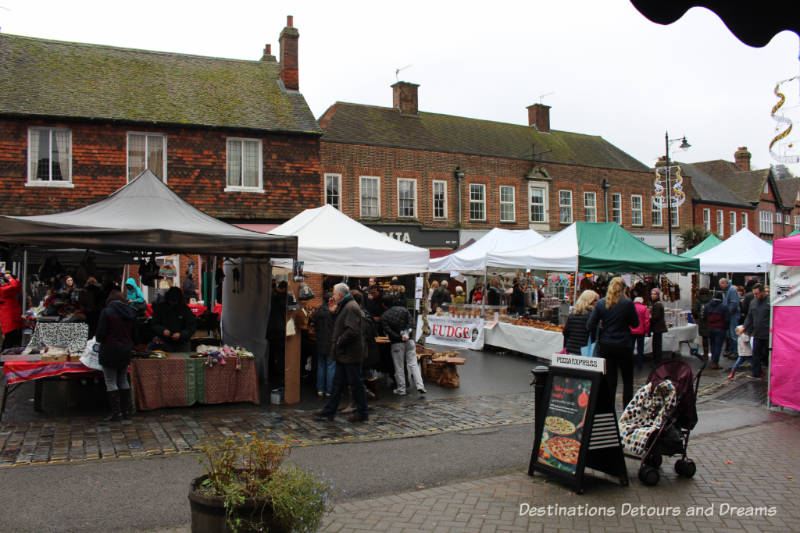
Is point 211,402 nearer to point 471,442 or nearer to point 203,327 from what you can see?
point 471,442

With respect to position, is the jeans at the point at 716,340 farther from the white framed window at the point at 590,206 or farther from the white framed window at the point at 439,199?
the white framed window at the point at 590,206

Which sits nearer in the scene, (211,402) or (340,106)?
(211,402)

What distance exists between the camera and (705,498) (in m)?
5.71

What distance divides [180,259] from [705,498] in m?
18.2

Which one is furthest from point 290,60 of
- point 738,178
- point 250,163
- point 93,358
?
point 738,178

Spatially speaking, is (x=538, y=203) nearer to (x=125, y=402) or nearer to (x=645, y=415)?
(x=645, y=415)

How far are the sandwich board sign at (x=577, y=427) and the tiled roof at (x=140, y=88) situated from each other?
52.9 ft

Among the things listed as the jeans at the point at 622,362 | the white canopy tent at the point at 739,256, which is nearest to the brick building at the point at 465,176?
the white canopy tent at the point at 739,256

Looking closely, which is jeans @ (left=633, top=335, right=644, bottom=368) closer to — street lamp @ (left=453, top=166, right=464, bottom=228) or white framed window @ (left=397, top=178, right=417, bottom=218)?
white framed window @ (left=397, top=178, right=417, bottom=218)

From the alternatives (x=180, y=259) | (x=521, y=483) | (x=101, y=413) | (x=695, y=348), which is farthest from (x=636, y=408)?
(x=180, y=259)

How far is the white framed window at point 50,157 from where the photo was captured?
18047 mm

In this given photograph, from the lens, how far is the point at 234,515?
144 inches

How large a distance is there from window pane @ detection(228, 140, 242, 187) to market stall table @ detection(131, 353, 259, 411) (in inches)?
460

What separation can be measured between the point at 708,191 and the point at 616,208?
41.5ft
